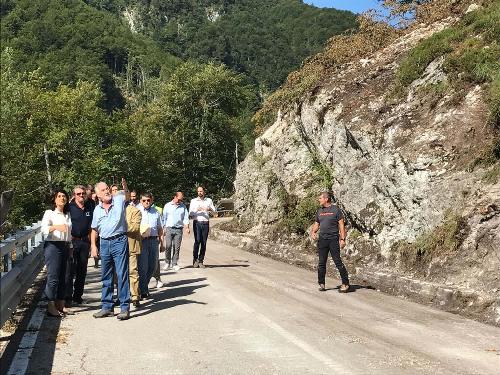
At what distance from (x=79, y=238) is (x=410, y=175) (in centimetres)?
667

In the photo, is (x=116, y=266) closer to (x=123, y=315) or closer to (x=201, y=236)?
(x=123, y=315)

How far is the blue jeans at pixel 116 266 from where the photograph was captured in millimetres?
7656

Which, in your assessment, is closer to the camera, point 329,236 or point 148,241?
point 148,241

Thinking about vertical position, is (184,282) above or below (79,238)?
below

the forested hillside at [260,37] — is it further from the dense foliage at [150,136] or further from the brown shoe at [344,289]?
the brown shoe at [344,289]

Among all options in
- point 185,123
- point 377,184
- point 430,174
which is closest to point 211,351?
point 430,174

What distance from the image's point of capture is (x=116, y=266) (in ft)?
25.3

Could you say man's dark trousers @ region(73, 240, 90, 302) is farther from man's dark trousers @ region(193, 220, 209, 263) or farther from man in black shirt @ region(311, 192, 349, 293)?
man's dark trousers @ region(193, 220, 209, 263)

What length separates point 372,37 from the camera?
1870 centimetres

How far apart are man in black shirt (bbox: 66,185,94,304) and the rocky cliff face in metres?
5.38

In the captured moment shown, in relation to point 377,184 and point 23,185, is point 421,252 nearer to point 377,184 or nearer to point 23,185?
point 377,184

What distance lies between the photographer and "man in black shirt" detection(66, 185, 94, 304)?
28.0 ft

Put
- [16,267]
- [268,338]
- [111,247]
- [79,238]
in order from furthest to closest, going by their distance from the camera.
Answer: [79,238], [111,247], [16,267], [268,338]

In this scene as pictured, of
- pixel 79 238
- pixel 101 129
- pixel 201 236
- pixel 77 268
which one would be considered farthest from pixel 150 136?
pixel 79 238
